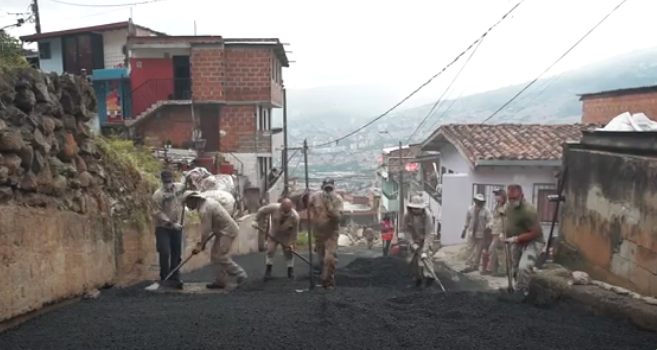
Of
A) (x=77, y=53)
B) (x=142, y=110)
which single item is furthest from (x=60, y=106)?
(x=77, y=53)

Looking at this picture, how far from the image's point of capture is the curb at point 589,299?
3.96 meters

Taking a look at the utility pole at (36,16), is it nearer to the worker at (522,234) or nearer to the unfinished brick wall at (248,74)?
the unfinished brick wall at (248,74)

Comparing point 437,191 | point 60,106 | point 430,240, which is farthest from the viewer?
point 437,191

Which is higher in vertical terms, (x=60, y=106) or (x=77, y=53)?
(x=77, y=53)

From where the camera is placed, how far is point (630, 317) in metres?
4.05

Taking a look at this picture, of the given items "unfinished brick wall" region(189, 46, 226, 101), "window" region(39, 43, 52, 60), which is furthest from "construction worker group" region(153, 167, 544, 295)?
"window" region(39, 43, 52, 60)

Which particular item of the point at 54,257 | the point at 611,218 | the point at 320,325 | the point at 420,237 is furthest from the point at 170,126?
the point at 611,218

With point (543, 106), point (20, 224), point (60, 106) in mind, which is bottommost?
point (20, 224)

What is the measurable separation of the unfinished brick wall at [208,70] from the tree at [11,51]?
50.7ft

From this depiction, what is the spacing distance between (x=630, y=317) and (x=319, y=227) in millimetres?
4499

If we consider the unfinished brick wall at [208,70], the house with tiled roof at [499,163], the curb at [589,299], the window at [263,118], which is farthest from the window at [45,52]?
the curb at [589,299]

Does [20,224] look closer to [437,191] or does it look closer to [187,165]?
[187,165]

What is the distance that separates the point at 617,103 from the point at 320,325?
57.1 ft

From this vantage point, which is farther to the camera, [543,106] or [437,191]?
[543,106]
